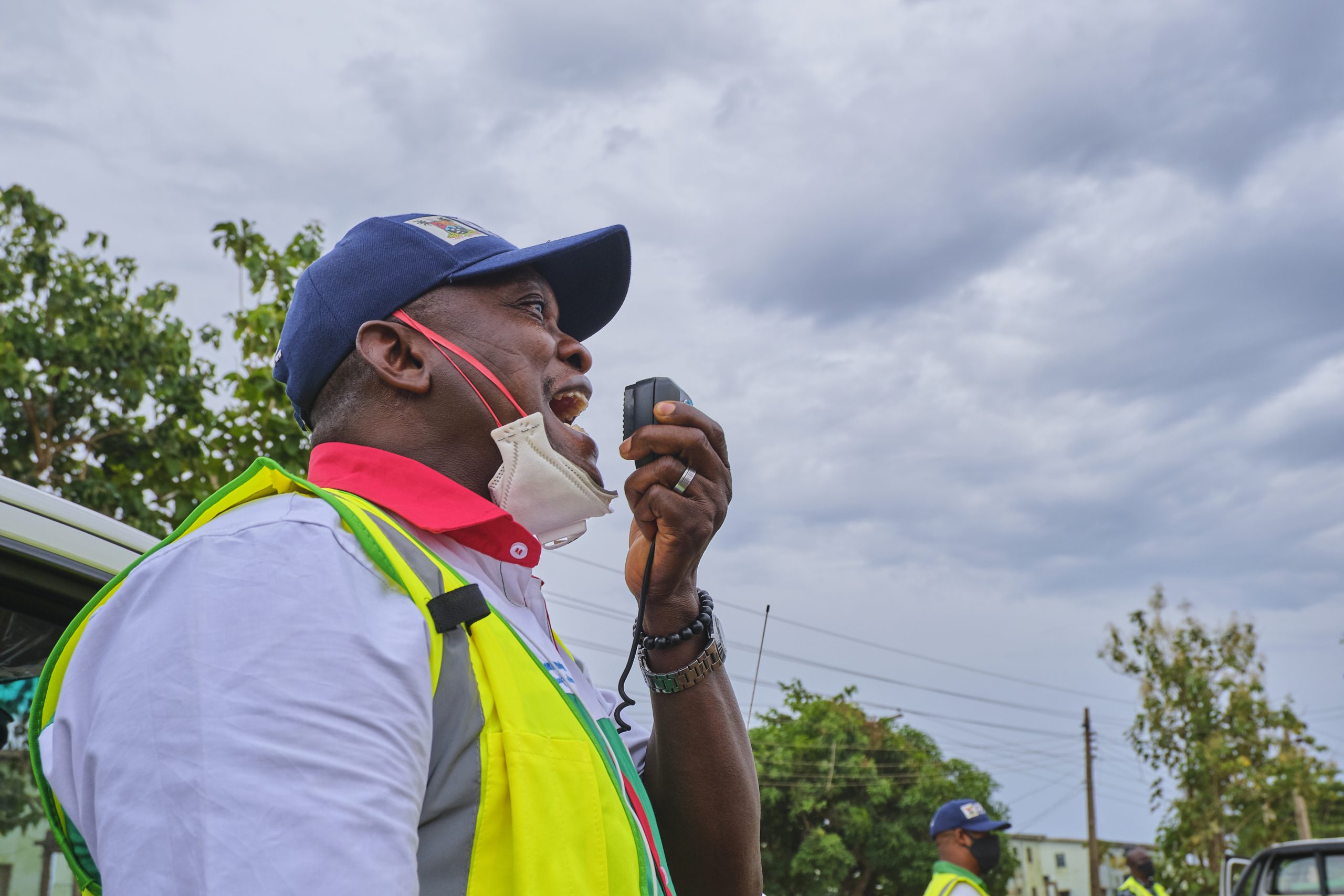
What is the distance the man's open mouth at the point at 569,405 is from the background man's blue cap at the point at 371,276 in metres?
0.26

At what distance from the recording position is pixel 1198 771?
74.0 ft

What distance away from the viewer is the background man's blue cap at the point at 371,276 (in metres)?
2.04

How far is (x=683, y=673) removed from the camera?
220 centimetres

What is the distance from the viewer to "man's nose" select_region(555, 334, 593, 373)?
7.28 feet

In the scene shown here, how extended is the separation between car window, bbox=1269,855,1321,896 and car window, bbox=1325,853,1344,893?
7cm

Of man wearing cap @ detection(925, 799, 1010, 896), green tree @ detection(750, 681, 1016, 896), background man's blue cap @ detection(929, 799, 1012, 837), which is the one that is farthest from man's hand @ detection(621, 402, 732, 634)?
green tree @ detection(750, 681, 1016, 896)

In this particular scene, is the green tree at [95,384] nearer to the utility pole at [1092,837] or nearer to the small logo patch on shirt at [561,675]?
the small logo patch on shirt at [561,675]

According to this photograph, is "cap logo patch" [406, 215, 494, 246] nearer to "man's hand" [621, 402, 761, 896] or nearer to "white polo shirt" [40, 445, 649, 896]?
"man's hand" [621, 402, 761, 896]

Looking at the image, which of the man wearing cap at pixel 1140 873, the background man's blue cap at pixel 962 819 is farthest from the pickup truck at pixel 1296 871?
the background man's blue cap at pixel 962 819

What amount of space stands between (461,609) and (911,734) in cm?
3601

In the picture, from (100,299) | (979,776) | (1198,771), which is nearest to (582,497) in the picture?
(100,299)

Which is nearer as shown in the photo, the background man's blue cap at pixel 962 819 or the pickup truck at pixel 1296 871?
the background man's blue cap at pixel 962 819

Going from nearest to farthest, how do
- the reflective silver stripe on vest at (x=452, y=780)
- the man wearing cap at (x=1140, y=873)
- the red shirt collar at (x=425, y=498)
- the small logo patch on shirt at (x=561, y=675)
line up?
the reflective silver stripe on vest at (x=452, y=780)
the small logo patch on shirt at (x=561, y=675)
the red shirt collar at (x=425, y=498)
the man wearing cap at (x=1140, y=873)

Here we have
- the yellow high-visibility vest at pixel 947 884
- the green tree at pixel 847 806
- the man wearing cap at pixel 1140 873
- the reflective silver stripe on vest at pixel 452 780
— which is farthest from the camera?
the green tree at pixel 847 806
